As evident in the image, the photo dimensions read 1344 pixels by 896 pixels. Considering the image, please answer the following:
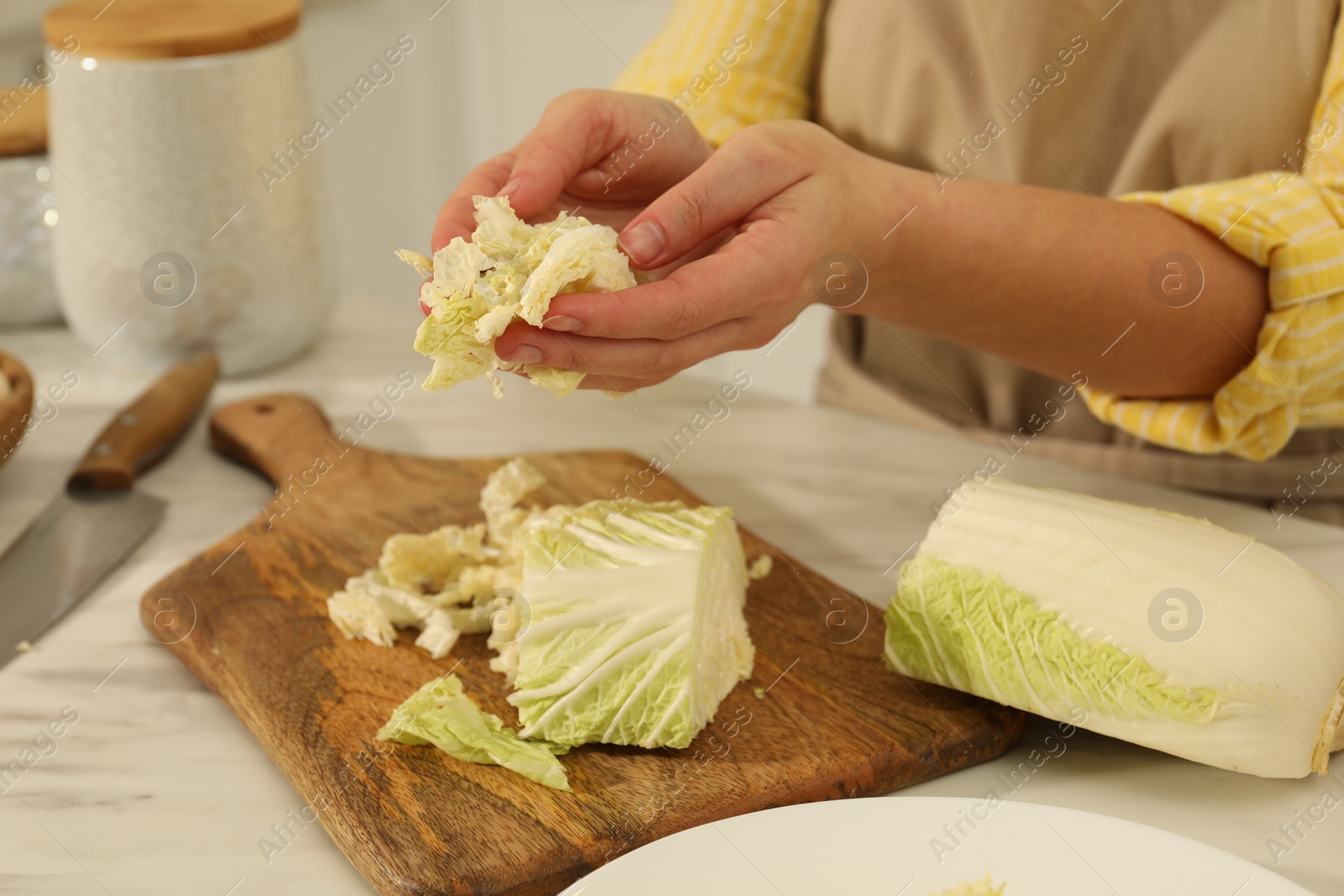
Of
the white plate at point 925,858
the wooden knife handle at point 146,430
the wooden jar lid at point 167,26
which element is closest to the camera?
the white plate at point 925,858

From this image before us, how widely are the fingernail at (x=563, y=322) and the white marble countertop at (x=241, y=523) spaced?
1.71 feet

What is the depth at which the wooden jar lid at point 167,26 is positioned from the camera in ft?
6.04

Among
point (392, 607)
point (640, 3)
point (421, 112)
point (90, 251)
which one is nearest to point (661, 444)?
point (392, 607)

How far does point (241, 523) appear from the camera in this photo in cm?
168

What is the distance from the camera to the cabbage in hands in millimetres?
1066

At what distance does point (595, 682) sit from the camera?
43.5 inches

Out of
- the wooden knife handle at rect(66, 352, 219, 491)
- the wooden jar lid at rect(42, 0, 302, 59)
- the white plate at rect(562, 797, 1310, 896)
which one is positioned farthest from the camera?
the wooden jar lid at rect(42, 0, 302, 59)

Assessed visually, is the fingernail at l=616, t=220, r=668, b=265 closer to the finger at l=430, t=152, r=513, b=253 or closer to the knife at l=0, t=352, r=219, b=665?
the finger at l=430, t=152, r=513, b=253

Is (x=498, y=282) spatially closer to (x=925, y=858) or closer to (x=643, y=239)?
(x=643, y=239)

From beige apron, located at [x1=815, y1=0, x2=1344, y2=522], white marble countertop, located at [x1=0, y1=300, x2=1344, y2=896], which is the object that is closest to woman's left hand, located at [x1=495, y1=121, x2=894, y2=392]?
white marble countertop, located at [x1=0, y1=300, x2=1344, y2=896]

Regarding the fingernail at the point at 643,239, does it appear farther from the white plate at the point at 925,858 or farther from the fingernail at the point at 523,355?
the white plate at the point at 925,858

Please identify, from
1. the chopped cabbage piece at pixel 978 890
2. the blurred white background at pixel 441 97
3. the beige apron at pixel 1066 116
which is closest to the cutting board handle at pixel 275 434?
the beige apron at pixel 1066 116

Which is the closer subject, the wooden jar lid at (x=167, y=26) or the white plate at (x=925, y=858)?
the white plate at (x=925, y=858)

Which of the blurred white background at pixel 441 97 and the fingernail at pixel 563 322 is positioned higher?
the fingernail at pixel 563 322
